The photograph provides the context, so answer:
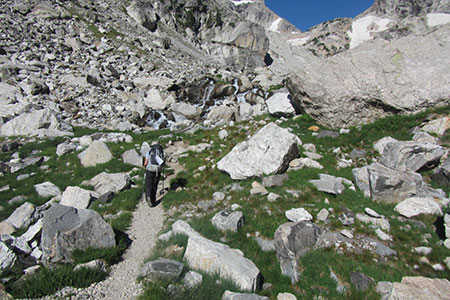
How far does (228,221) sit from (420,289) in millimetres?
4100

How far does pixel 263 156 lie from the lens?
9.62m

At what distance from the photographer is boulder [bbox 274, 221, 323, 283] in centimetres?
521

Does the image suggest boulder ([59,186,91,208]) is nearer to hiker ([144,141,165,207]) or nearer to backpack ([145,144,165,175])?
hiker ([144,141,165,207])

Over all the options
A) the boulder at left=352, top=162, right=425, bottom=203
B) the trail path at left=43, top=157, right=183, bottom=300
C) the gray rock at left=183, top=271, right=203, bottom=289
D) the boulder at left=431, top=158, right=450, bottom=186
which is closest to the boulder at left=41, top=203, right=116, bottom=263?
the trail path at left=43, top=157, right=183, bottom=300

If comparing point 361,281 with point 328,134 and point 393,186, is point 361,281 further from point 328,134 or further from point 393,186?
point 328,134

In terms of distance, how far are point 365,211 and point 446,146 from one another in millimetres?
5549

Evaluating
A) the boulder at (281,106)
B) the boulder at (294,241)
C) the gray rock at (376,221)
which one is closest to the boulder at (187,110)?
the boulder at (281,106)

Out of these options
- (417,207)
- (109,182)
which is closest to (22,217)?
(109,182)

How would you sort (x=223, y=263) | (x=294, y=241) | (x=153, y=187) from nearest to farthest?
(x=223, y=263), (x=294, y=241), (x=153, y=187)

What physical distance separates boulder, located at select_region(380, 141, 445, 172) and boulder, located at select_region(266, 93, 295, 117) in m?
7.91

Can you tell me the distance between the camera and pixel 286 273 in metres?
4.92

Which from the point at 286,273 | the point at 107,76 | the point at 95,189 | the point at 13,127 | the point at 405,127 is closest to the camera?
the point at 286,273

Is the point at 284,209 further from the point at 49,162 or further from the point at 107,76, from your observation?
the point at 107,76

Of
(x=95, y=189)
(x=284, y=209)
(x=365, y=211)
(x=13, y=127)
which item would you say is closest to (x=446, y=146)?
(x=365, y=211)
